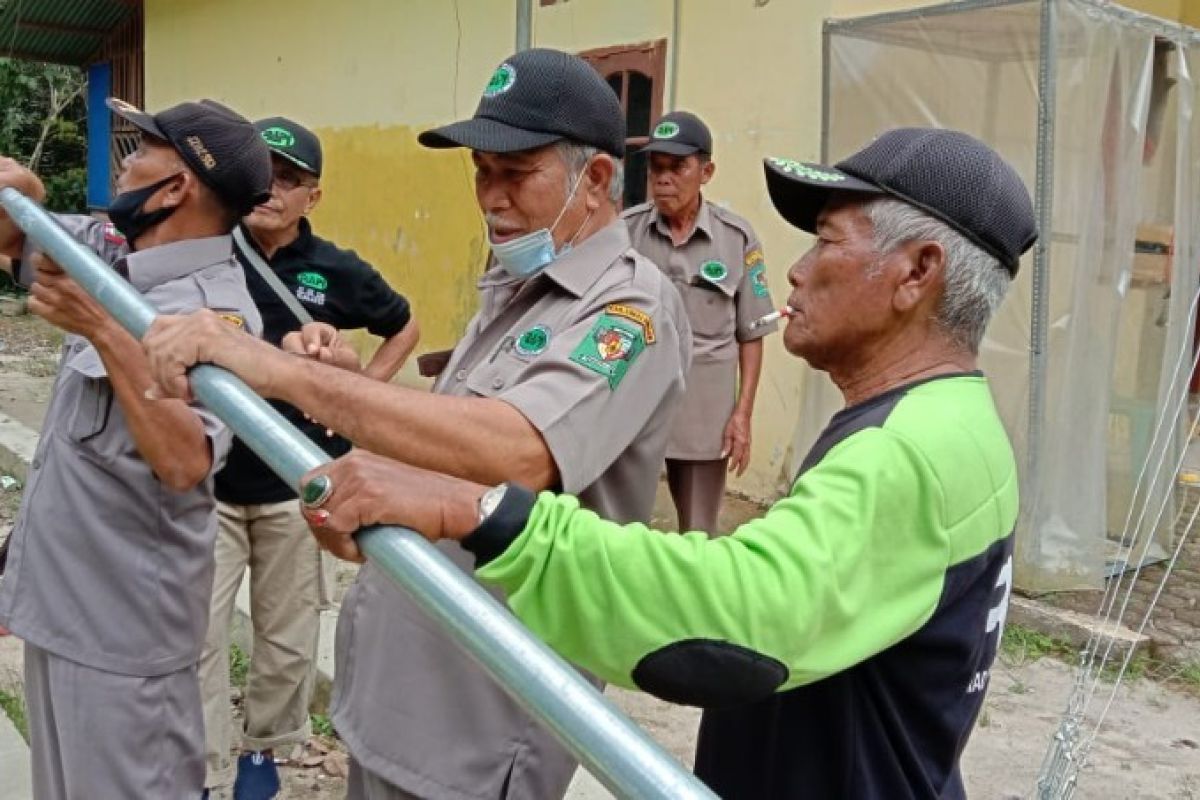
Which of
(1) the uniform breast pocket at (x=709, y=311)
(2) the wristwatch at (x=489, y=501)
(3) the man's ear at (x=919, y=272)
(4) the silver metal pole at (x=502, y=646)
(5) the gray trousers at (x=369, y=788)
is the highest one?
(3) the man's ear at (x=919, y=272)

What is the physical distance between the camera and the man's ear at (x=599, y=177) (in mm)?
1830

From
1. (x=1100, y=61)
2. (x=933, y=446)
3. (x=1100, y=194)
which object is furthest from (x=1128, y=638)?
(x=933, y=446)

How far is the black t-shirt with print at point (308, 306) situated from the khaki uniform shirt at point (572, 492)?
4.68ft

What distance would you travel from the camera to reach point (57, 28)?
12.0 metres

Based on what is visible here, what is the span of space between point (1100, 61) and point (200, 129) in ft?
11.8

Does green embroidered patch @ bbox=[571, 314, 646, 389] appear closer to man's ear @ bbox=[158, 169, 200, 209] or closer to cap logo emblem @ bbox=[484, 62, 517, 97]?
cap logo emblem @ bbox=[484, 62, 517, 97]

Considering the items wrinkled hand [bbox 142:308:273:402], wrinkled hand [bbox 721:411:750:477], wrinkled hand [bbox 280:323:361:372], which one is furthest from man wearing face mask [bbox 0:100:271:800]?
wrinkled hand [bbox 721:411:750:477]

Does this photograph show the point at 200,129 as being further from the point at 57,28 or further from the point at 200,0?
the point at 57,28

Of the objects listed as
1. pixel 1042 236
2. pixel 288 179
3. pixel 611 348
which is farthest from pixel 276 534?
pixel 1042 236

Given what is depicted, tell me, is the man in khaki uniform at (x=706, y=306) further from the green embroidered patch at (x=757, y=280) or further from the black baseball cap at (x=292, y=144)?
the black baseball cap at (x=292, y=144)

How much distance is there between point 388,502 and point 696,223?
131 inches

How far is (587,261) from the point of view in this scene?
1.78 m

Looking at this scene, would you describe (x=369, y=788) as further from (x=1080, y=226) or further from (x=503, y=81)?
(x=1080, y=226)

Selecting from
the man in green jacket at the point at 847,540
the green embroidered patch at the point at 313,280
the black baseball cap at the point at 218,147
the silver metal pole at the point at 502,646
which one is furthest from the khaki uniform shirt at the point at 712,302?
the silver metal pole at the point at 502,646
